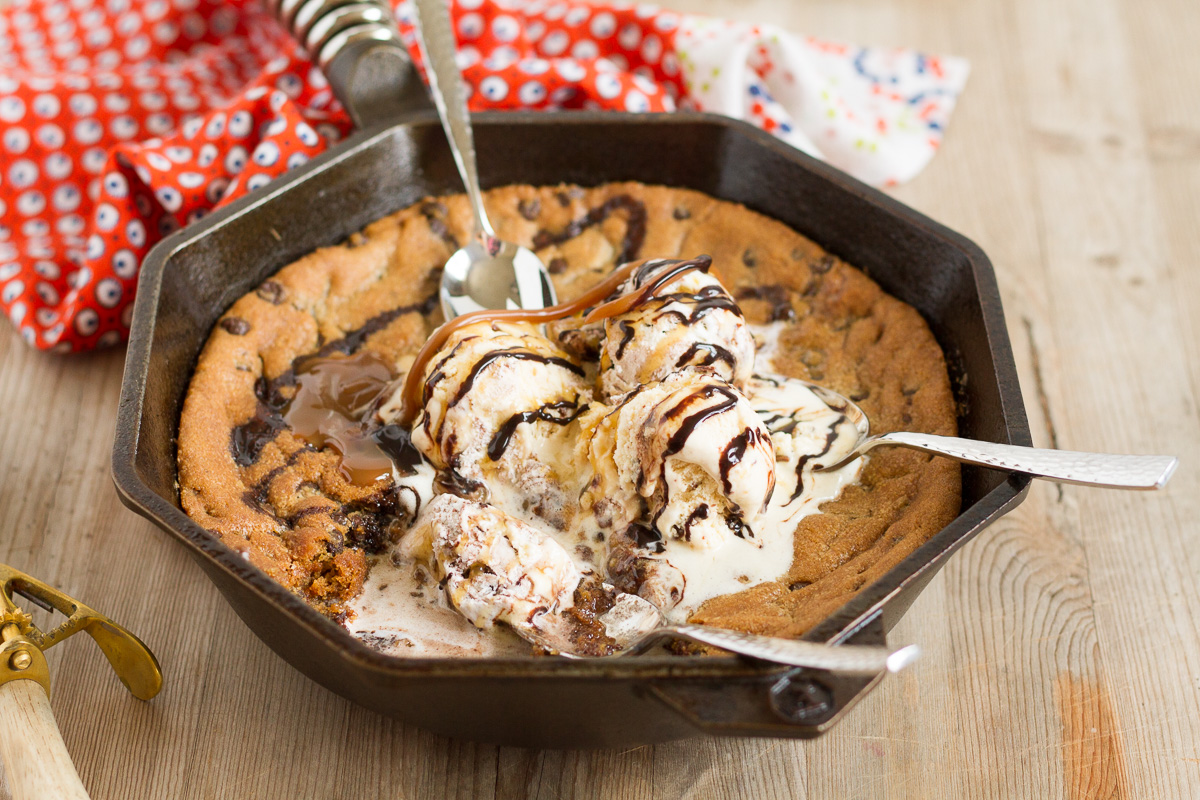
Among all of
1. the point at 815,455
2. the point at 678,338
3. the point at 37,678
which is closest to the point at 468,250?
the point at 678,338

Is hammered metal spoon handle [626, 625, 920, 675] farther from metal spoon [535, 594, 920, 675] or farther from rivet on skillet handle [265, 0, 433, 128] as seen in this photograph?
rivet on skillet handle [265, 0, 433, 128]

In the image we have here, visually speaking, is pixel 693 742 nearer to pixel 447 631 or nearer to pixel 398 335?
pixel 447 631

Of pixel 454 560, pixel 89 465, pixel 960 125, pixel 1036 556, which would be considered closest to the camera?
pixel 454 560

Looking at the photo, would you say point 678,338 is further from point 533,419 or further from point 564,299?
point 564,299

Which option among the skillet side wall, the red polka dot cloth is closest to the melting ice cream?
the skillet side wall

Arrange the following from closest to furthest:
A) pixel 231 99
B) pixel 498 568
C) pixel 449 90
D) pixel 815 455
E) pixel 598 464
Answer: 1. pixel 498 568
2. pixel 598 464
3. pixel 815 455
4. pixel 449 90
5. pixel 231 99

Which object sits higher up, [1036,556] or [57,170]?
[57,170]

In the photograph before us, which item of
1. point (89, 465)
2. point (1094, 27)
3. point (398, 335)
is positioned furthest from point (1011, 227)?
point (89, 465)
